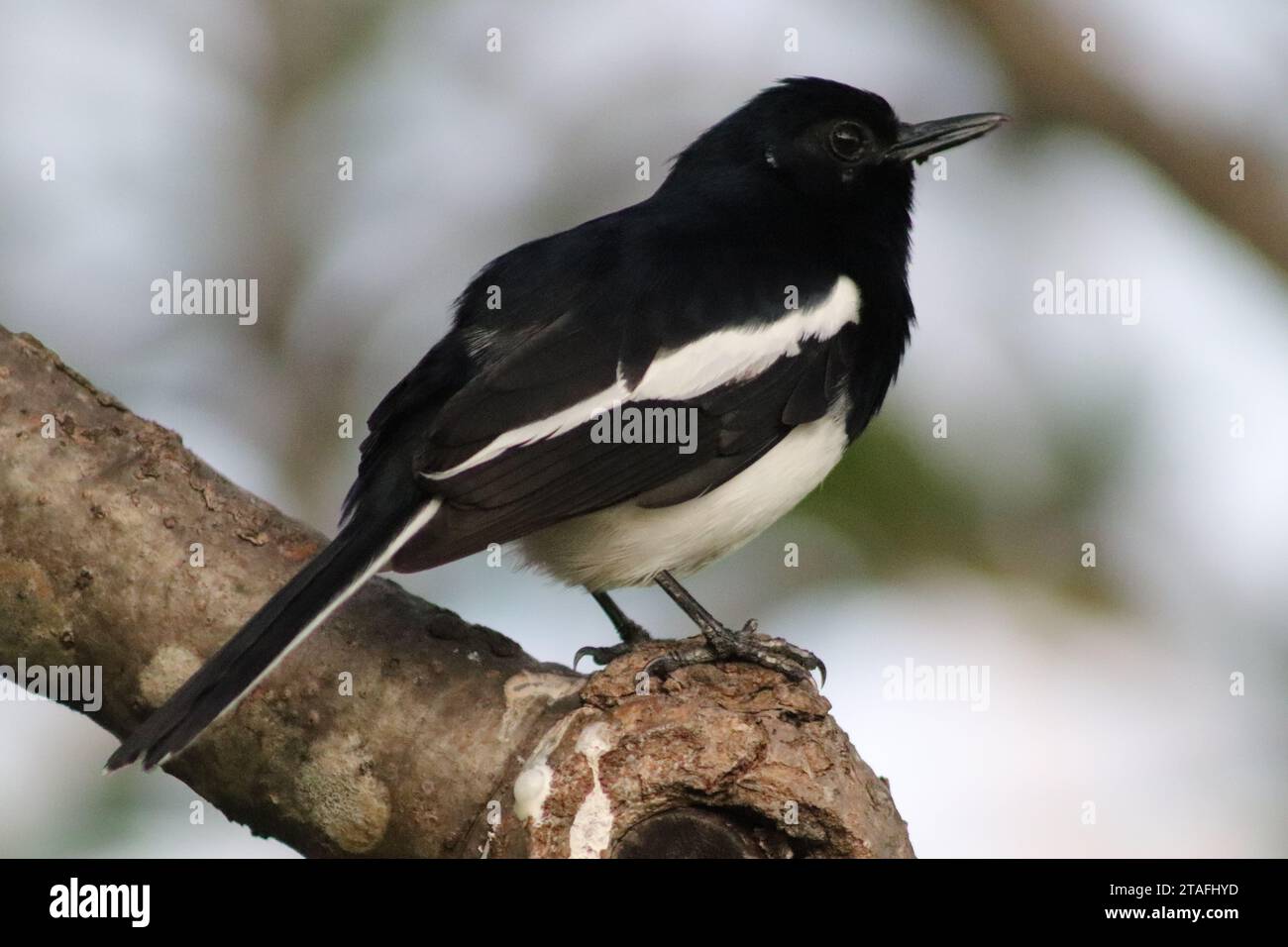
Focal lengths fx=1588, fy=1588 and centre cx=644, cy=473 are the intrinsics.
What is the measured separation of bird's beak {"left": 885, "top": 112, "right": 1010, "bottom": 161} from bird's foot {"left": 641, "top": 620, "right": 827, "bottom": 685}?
1751 millimetres

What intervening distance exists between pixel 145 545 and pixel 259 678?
0.58m

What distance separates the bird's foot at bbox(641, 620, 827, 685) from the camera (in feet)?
11.1

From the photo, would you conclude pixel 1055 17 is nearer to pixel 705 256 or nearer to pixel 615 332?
pixel 705 256

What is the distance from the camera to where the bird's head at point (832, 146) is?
483 centimetres

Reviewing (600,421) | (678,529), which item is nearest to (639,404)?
(600,421)

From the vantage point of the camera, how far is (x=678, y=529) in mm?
4082

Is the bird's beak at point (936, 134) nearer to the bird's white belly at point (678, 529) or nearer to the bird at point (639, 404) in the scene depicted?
the bird at point (639, 404)

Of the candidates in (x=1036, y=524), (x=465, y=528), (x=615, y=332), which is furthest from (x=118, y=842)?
(x=1036, y=524)

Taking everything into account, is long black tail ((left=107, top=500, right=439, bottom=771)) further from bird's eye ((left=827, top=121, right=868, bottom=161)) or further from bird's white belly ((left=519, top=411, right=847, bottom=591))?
bird's eye ((left=827, top=121, right=868, bottom=161))

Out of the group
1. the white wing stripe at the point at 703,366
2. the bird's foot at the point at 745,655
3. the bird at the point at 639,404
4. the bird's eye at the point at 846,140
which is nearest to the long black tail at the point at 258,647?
the bird at the point at 639,404

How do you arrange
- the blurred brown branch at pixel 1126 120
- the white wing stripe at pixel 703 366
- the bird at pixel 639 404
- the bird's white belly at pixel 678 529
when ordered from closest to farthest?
the bird at pixel 639 404 → the white wing stripe at pixel 703 366 → the bird's white belly at pixel 678 529 → the blurred brown branch at pixel 1126 120

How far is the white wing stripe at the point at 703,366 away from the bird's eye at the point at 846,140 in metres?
0.63

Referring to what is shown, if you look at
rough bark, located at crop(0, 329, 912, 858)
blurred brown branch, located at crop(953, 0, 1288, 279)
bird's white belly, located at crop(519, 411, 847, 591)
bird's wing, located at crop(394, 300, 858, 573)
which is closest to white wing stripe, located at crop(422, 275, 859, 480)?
bird's wing, located at crop(394, 300, 858, 573)

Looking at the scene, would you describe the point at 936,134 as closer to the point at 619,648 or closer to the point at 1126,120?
the point at 1126,120
